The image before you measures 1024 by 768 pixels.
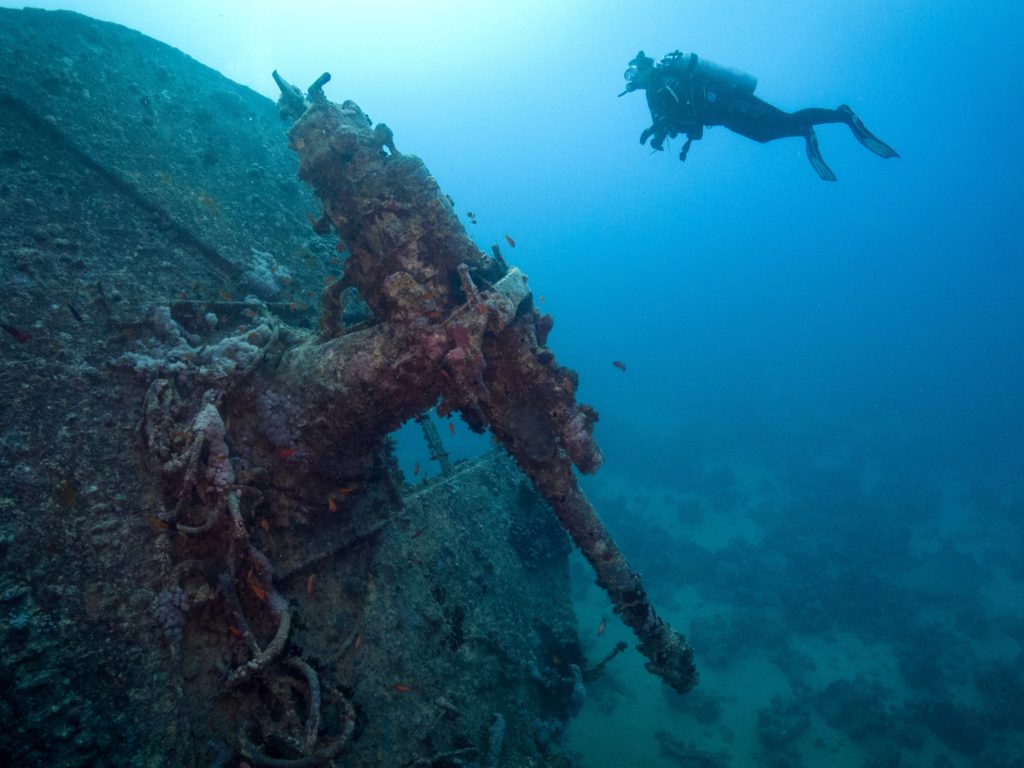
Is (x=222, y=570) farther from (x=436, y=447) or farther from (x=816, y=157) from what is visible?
(x=816, y=157)

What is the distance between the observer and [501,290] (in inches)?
187

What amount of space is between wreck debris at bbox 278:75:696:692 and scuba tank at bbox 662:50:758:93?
632cm

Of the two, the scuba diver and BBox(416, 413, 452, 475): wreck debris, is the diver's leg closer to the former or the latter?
the scuba diver

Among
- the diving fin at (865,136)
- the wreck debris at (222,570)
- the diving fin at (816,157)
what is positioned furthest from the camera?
the diving fin at (816,157)

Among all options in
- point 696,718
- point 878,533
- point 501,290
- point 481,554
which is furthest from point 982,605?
point 501,290

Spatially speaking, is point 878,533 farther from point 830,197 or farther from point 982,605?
point 830,197

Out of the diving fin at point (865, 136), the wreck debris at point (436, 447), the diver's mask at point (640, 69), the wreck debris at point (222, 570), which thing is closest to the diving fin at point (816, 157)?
the diving fin at point (865, 136)

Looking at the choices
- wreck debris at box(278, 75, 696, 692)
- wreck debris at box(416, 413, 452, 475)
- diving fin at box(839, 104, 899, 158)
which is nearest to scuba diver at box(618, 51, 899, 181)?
diving fin at box(839, 104, 899, 158)

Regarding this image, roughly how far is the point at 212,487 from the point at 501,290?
10.5 feet

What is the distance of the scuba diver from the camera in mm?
8938

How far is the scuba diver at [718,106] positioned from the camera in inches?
352

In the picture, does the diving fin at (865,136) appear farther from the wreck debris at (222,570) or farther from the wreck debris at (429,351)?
the wreck debris at (222,570)

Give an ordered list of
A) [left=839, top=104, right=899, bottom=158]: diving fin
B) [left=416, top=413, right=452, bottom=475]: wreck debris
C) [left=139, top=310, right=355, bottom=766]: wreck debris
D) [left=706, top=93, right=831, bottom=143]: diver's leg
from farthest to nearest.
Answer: [left=706, top=93, right=831, bottom=143]: diver's leg < [left=839, top=104, right=899, bottom=158]: diving fin < [left=416, top=413, right=452, bottom=475]: wreck debris < [left=139, top=310, right=355, bottom=766]: wreck debris

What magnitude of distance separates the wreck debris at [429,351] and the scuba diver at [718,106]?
579 centimetres
